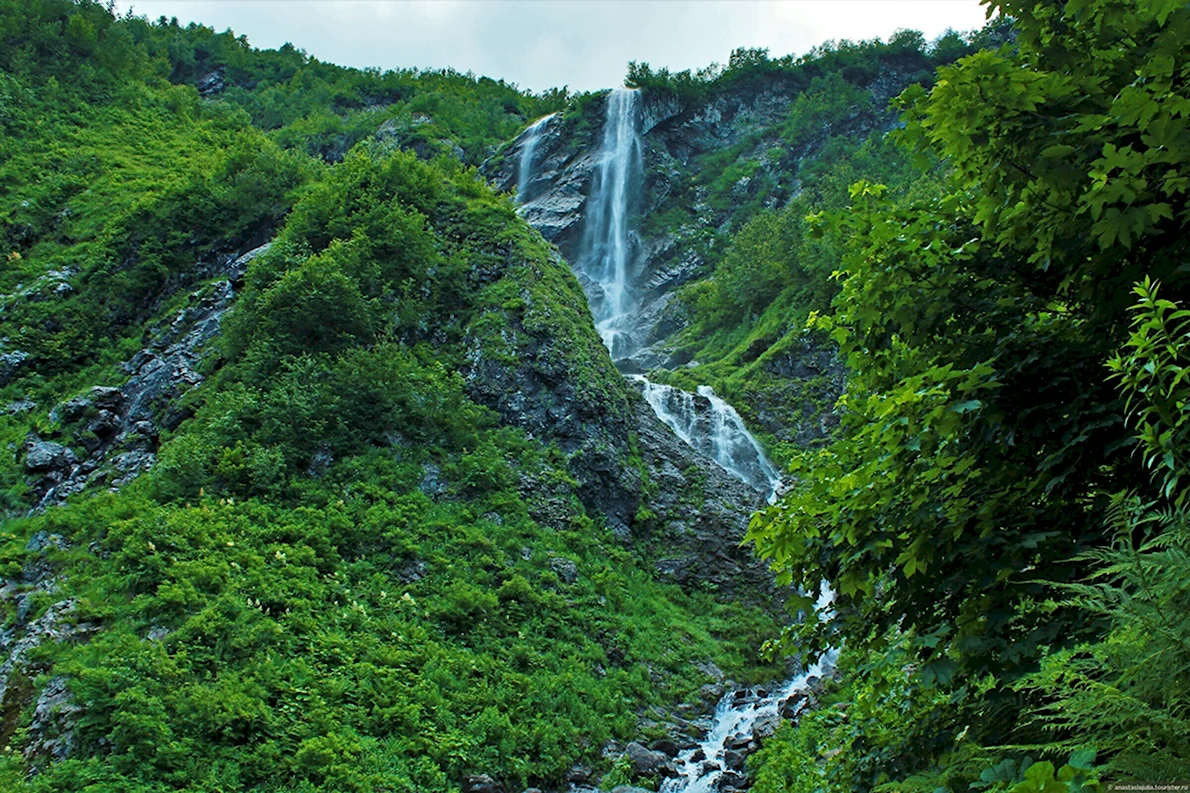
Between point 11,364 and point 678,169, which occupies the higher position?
point 678,169

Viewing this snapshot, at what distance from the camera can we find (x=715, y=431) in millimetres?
24641

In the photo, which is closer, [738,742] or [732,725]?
[738,742]

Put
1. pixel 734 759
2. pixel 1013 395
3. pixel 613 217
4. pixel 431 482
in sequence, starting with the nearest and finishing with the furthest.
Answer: pixel 1013 395
pixel 734 759
pixel 431 482
pixel 613 217

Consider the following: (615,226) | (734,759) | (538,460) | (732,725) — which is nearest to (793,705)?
(732,725)

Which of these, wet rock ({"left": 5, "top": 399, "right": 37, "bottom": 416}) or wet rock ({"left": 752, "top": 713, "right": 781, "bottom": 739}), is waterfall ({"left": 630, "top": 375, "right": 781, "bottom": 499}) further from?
wet rock ({"left": 5, "top": 399, "right": 37, "bottom": 416})

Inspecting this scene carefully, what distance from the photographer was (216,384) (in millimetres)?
15172

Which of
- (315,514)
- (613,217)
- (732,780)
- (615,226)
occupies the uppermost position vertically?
(613,217)

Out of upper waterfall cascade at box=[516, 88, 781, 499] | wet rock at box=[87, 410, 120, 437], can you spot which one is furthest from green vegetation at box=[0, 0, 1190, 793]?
upper waterfall cascade at box=[516, 88, 781, 499]

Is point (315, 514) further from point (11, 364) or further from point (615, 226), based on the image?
point (615, 226)

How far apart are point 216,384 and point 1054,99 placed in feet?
51.0

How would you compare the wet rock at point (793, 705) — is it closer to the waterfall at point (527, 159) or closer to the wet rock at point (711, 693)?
the wet rock at point (711, 693)

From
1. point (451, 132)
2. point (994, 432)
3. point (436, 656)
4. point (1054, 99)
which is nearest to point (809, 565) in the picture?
point (994, 432)

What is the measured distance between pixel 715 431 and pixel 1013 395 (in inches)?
819

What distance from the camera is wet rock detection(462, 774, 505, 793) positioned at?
9.12 meters
